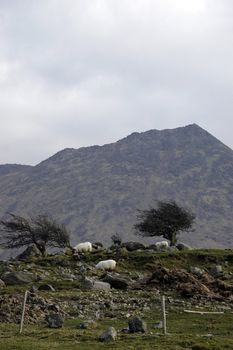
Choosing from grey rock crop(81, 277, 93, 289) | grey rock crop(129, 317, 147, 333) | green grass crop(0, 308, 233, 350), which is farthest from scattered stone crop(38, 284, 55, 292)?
grey rock crop(129, 317, 147, 333)

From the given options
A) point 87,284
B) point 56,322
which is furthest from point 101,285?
point 56,322

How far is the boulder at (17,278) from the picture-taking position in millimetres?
37438

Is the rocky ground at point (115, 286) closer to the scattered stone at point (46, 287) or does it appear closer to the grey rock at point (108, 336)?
the scattered stone at point (46, 287)

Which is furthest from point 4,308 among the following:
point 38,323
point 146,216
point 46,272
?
point 146,216

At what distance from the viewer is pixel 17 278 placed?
3759 cm

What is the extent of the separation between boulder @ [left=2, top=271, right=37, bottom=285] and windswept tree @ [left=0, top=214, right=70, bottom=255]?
77.9ft

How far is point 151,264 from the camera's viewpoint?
4559cm

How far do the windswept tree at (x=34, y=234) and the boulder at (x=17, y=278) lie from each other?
23739mm

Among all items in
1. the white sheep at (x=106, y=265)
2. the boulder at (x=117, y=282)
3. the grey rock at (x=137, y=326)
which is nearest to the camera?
the grey rock at (x=137, y=326)

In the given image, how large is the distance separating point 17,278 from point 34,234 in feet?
85.8

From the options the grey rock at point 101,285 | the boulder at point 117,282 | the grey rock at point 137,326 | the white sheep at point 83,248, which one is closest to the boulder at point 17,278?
the grey rock at point 101,285

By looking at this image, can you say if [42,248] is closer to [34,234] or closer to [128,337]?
[34,234]

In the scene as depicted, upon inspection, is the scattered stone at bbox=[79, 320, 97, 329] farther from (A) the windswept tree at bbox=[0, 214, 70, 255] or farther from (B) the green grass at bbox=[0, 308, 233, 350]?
(A) the windswept tree at bbox=[0, 214, 70, 255]

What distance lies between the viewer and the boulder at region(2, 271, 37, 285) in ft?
123
